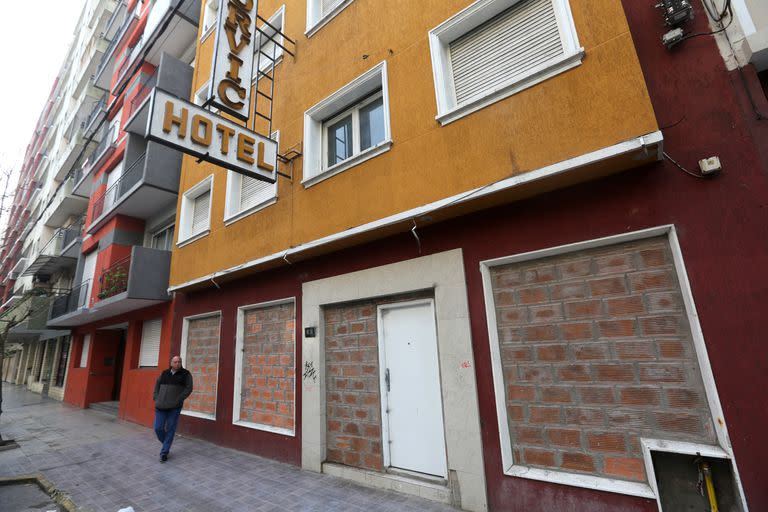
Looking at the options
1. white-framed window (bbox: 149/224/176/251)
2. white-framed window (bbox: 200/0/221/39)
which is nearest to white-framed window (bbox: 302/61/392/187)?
white-framed window (bbox: 200/0/221/39)

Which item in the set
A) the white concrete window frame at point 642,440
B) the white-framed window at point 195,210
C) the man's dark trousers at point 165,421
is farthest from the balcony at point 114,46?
the white concrete window frame at point 642,440

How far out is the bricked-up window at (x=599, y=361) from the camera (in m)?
3.35

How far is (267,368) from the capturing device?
7047 millimetres

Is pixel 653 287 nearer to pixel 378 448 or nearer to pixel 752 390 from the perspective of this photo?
pixel 752 390

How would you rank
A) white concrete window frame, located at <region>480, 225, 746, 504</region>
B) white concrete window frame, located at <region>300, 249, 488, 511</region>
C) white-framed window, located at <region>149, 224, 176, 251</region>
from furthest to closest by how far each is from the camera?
1. white-framed window, located at <region>149, 224, 176, 251</region>
2. white concrete window frame, located at <region>300, 249, 488, 511</region>
3. white concrete window frame, located at <region>480, 225, 746, 504</region>

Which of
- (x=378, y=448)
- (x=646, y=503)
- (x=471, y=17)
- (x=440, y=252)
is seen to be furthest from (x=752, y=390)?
(x=471, y=17)

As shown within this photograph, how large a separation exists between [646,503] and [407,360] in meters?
2.83

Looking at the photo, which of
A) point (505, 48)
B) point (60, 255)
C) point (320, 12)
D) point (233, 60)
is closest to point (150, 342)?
point (233, 60)

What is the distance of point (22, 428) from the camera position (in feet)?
34.1

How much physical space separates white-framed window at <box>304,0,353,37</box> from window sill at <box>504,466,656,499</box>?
7.85m

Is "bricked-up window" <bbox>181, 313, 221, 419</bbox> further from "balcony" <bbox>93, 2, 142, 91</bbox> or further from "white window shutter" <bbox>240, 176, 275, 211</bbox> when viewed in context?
"balcony" <bbox>93, 2, 142, 91</bbox>

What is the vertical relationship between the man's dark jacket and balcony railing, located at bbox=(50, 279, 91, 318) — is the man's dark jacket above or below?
below

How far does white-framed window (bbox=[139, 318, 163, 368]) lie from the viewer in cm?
1069

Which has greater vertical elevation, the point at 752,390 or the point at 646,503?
the point at 752,390
